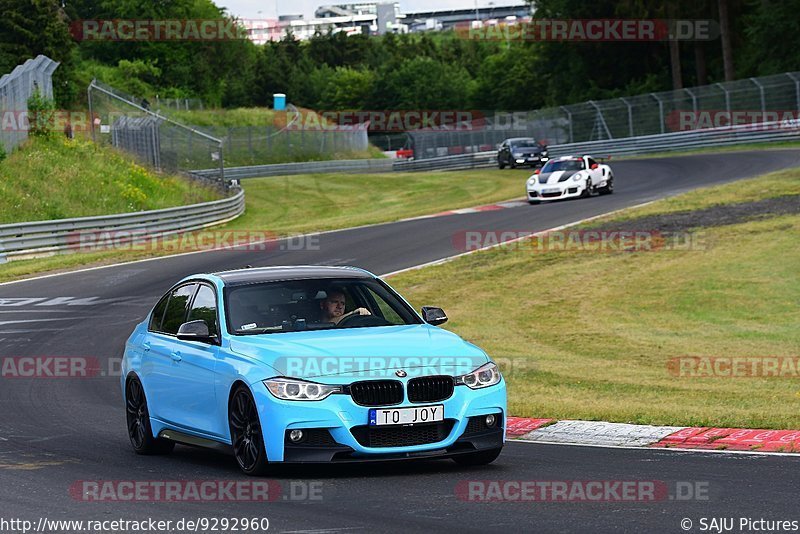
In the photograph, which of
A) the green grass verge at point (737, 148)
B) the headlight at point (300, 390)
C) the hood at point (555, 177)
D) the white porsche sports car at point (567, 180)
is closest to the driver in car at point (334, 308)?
the headlight at point (300, 390)

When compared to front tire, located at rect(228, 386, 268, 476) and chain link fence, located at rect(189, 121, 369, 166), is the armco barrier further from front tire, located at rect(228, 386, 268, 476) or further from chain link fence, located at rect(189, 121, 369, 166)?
front tire, located at rect(228, 386, 268, 476)

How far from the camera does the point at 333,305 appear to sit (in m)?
9.84

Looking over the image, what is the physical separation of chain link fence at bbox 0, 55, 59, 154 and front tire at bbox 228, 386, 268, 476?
30.6m

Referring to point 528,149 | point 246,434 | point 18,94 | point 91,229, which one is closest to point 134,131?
point 18,94

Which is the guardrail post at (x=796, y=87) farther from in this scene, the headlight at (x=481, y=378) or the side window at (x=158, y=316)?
the headlight at (x=481, y=378)

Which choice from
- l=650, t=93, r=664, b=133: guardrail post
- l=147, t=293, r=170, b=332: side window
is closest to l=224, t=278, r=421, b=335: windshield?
l=147, t=293, r=170, b=332: side window

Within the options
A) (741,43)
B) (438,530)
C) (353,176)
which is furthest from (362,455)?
(741,43)

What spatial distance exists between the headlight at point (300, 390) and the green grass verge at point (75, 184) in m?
A: 28.9

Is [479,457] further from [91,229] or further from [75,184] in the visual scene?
[75,184]

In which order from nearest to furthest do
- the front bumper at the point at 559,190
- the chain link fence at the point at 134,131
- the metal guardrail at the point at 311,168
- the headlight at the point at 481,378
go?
1. the headlight at the point at 481,378
2. the front bumper at the point at 559,190
3. the chain link fence at the point at 134,131
4. the metal guardrail at the point at 311,168

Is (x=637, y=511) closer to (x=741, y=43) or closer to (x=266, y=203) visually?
(x=266, y=203)

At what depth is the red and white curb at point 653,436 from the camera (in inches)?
391

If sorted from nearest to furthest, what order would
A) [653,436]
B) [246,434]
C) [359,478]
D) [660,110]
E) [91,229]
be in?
1. [359,478]
2. [246,434]
3. [653,436]
4. [91,229]
5. [660,110]

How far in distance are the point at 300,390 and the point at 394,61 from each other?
132755mm
